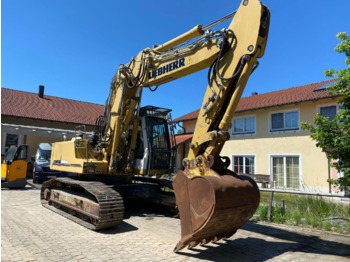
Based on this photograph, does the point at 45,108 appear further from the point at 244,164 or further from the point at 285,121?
the point at 285,121

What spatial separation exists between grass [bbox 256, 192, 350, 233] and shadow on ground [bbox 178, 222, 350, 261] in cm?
96

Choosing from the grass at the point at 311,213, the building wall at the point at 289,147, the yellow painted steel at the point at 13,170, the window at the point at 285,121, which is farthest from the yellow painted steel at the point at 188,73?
the window at the point at 285,121

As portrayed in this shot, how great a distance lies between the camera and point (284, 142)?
17.0m

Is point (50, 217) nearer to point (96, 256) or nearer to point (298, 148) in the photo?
point (96, 256)

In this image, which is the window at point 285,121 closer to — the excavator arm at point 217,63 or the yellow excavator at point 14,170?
the excavator arm at point 217,63

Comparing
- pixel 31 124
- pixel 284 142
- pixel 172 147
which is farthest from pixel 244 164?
pixel 31 124

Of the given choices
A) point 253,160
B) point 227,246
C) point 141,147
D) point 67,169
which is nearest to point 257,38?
point 227,246

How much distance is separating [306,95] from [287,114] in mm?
1544

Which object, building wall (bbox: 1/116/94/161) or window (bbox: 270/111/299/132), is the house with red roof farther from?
window (bbox: 270/111/299/132)

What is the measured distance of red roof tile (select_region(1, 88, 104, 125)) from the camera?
21578 mm

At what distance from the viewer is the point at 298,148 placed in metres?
16.3

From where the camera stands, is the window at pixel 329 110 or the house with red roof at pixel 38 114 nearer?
the window at pixel 329 110

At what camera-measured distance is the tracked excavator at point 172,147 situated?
4.29 metres

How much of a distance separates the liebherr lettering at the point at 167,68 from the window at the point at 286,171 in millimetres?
12622
